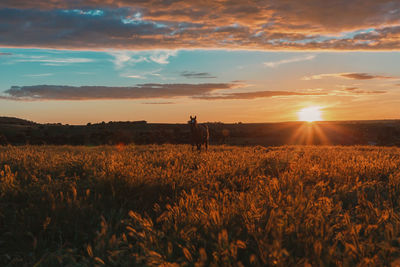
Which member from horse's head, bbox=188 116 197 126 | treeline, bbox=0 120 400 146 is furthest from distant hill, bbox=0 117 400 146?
horse's head, bbox=188 116 197 126

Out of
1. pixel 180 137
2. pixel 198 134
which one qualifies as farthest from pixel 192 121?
pixel 180 137

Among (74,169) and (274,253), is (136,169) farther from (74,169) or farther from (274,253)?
(274,253)

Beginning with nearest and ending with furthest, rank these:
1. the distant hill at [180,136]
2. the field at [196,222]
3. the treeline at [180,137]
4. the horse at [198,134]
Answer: the field at [196,222], the horse at [198,134], the treeline at [180,137], the distant hill at [180,136]

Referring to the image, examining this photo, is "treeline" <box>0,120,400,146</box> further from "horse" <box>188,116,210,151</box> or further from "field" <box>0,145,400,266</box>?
"field" <box>0,145,400,266</box>

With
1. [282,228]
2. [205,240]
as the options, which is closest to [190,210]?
[205,240]

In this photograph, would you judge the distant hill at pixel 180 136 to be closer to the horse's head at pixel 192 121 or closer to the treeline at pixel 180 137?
the treeline at pixel 180 137

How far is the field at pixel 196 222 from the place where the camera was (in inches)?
106

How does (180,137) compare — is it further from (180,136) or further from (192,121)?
(192,121)

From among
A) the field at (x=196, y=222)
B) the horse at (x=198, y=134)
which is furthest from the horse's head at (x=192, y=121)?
the field at (x=196, y=222)

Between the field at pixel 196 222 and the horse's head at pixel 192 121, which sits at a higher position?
the horse's head at pixel 192 121

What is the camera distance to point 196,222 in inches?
137

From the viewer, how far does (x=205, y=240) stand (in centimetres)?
309

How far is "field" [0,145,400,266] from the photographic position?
8.80ft

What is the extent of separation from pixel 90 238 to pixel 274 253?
2848 millimetres
